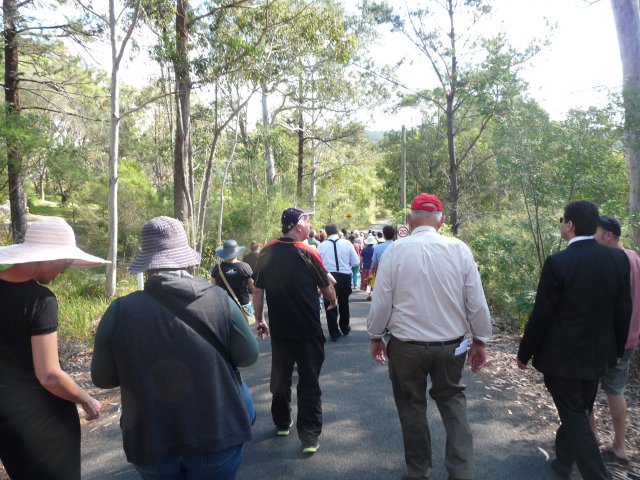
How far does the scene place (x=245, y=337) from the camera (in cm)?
235

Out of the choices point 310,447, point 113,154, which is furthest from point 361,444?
point 113,154

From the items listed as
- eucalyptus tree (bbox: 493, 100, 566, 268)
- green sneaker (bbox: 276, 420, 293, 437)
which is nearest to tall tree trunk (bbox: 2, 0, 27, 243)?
green sneaker (bbox: 276, 420, 293, 437)

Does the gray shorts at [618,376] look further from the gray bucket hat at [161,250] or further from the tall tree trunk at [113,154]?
the tall tree trunk at [113,154]

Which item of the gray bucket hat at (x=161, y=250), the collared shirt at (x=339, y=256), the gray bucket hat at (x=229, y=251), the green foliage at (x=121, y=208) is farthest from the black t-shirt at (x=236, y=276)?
the green foliage at (x=121, y=208)

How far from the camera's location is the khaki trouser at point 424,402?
3.29 metres

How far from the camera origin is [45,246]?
2.57 metres

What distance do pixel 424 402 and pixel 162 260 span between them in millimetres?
2129

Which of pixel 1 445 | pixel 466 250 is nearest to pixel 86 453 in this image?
pixel 1 445

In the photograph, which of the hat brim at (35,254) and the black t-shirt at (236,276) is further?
the black t-shirt at (236,276)

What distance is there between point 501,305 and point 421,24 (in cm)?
1258

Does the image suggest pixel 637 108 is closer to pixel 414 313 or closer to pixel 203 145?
pixel 414 313

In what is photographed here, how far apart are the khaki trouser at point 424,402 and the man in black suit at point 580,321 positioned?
0.66 meters

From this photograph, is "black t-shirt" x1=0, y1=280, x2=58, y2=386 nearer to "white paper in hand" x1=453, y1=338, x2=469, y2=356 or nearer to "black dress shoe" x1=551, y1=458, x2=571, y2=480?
"white paper in hand" x1=453, y1=338, x2=469, y2=356

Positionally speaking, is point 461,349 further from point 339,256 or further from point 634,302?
point 339,256
